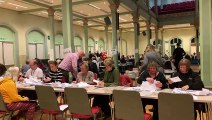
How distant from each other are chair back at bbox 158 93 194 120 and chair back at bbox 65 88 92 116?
1.22 meters

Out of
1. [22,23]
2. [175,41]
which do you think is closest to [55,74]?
[22,23]

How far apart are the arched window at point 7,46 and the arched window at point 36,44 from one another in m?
1.39

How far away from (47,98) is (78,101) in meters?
0.64

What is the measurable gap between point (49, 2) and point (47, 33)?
5.26 meters

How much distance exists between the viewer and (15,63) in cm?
1485

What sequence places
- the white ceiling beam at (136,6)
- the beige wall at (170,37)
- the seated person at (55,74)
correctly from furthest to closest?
the beige wall at (170,37) < the white ceiling beam at (136,6) < the seated person at (55,74)

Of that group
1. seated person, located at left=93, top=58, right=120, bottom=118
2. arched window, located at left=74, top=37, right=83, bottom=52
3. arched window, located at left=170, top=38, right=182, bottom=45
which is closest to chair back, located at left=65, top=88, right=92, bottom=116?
seated person, located at left=93, top=58, right=120, bottom=118

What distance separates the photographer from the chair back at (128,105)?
11.1 ft

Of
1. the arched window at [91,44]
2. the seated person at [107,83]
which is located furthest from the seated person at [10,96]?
the arched window at [91,44]

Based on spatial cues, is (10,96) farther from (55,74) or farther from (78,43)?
(78,43)

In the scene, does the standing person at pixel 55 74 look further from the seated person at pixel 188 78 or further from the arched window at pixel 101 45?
the arched window at pixel 101 45

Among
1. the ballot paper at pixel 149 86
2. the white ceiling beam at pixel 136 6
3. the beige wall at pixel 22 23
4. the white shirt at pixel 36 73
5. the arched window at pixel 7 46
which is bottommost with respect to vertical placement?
the ballot paper at pixel 149 86

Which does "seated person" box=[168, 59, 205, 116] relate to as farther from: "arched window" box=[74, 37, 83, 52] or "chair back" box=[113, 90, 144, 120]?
"arched window" box=[74, 37, 83, 52]

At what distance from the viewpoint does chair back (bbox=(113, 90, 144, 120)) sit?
3398 mm
